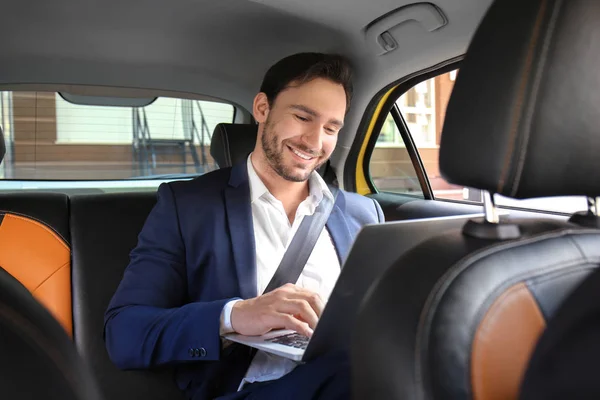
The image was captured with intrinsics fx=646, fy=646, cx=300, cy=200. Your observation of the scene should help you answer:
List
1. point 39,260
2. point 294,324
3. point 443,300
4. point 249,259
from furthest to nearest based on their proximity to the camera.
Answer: point 39,260 < point 249,259 < point 294,324 < point 443,300

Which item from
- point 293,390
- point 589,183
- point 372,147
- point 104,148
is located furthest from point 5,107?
point 589,183

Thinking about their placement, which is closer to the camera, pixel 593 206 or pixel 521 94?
pixel 521 94

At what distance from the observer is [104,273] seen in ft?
6.12

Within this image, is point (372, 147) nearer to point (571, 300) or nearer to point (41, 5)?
point (41, 5)

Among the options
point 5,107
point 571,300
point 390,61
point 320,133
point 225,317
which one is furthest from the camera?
point 5,107

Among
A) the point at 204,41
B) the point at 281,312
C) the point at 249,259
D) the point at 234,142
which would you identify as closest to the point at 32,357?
the point at 281,312

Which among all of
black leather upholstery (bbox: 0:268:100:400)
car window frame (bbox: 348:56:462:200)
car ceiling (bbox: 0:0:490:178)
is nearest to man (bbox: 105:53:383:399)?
car ceiling (bbox: 0:0:490:178)

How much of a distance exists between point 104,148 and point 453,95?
8.36 ft

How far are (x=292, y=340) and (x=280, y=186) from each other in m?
0.60

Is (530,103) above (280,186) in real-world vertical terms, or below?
above

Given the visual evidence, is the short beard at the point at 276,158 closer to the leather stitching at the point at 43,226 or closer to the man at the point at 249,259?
the man at the point at 249,259

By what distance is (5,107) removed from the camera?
2752mm

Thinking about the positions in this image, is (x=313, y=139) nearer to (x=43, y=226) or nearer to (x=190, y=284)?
(x=190, y=284)

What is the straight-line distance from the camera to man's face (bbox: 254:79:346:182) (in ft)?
5.60
